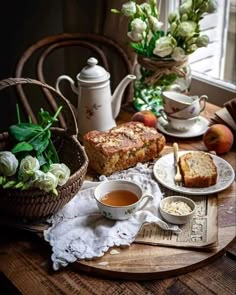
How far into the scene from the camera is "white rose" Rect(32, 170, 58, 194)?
98 centimetres

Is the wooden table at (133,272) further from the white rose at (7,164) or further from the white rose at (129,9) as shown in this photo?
the white rose at (129,9)

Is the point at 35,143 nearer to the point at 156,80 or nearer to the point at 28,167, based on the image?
the point at 28,167

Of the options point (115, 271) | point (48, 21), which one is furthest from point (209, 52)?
point (115, 271)

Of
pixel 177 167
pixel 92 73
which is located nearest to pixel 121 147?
pixel 177 167

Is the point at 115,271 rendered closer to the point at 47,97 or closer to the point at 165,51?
the point at 165,51

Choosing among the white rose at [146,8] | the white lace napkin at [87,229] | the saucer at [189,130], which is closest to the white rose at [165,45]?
the white rose at [146,8]

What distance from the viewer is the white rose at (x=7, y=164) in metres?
1.00

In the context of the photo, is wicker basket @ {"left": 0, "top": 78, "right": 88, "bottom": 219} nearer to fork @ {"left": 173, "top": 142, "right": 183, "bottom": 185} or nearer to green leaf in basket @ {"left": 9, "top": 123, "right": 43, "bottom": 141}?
green leaf in basket @ {"left": 9, "top": 123, "right": 43, "bottom": 141}

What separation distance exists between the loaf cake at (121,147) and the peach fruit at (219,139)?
5.4 inches

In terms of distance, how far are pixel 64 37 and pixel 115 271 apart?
104 centimetres

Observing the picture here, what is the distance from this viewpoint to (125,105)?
169 centimetres

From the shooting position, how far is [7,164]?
996mm

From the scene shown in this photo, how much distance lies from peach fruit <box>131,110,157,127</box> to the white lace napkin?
334mm

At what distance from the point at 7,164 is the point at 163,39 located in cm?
67
